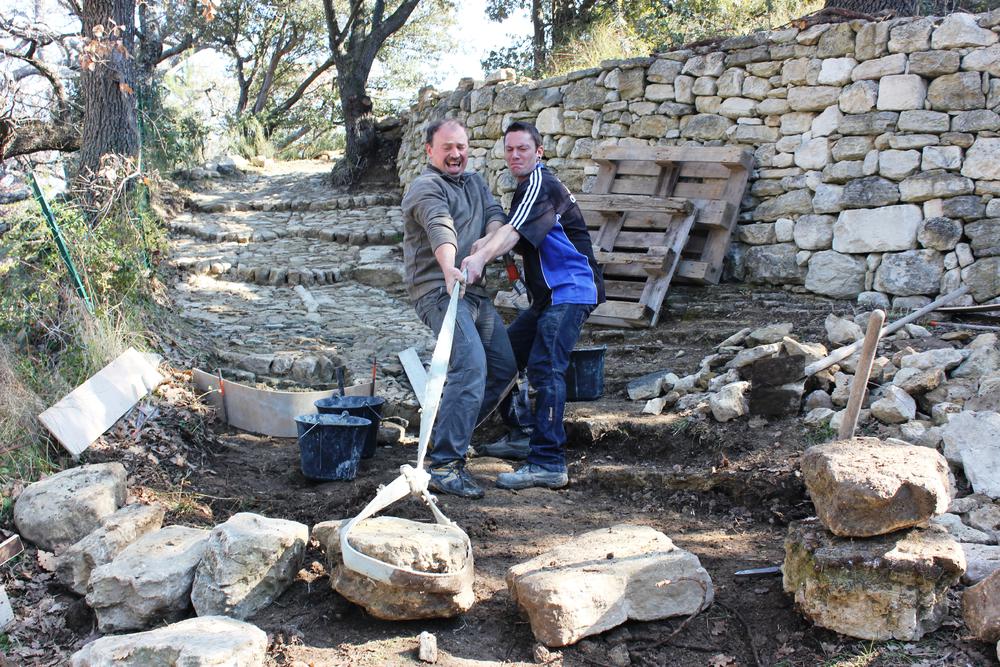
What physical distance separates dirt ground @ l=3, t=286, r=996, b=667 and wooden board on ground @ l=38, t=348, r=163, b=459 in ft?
0.38

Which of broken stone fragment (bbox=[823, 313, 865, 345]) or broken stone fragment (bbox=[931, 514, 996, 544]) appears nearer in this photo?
broken stone fragment (bbox=[931, 514, 996, 544])

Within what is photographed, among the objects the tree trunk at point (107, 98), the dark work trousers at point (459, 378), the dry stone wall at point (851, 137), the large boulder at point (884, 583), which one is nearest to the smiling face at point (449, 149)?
the dark work trousers at point (459, 378)

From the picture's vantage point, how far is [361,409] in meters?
4.91

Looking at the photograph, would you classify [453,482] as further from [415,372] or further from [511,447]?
[415,372]

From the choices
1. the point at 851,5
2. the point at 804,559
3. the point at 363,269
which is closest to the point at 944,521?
the point at 804,559

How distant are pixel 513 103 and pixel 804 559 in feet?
22.9

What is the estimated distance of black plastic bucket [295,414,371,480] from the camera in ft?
14.5

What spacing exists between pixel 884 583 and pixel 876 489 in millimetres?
334

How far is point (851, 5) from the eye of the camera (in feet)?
26.0

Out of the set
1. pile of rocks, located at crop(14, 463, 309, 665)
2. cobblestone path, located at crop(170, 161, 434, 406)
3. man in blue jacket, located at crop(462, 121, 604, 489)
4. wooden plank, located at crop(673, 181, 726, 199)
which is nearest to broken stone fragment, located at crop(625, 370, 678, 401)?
man in blue jacket, located at crop(462, 121, 604, 489)

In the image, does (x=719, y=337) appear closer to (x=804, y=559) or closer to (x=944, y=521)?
(x=944, y=521)

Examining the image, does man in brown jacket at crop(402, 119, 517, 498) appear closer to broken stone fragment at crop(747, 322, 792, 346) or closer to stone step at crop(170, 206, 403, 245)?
broken stone fragment at crop(747, 322, 792, 346)

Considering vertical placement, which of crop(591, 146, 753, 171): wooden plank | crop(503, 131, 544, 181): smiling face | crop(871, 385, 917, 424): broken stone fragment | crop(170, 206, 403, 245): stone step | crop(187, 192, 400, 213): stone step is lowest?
crop(871, 385, 917, 424): broken stone fragment

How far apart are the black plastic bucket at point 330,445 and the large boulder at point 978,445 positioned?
2.83 metres
